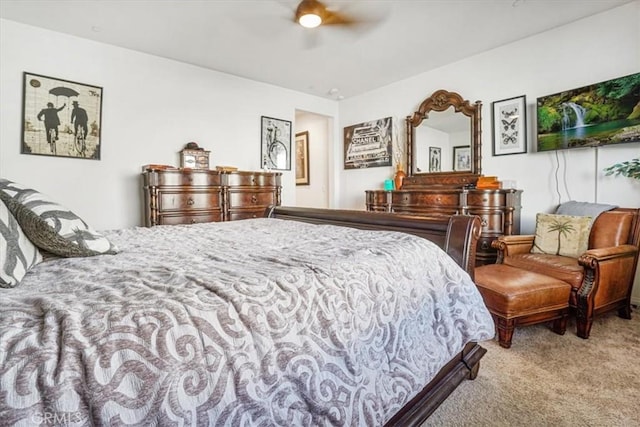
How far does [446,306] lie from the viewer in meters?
1.25

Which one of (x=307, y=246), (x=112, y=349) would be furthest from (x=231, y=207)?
(x=112, y=349)

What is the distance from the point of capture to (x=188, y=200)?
348 centimetres

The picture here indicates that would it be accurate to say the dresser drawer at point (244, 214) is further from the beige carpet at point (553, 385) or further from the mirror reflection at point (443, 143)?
the beige carpet at point (553, 385)

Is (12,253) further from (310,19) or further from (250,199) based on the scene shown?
(250,199)

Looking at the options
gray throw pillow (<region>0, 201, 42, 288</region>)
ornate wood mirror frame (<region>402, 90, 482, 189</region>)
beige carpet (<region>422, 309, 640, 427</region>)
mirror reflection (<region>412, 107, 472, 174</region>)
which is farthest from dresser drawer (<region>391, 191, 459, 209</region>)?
gray throw pillow (<region>0, 201, 42, 288</region>)

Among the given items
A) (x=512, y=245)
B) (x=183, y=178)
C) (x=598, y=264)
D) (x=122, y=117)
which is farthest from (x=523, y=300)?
(x=122, y=117)

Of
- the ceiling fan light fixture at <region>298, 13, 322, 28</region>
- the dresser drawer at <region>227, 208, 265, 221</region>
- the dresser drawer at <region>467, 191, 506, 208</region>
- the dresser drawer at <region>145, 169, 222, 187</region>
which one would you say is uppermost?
the ceiling fan light fixture at <region>298, 13, 322, 28</region>

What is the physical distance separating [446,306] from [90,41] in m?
4.28

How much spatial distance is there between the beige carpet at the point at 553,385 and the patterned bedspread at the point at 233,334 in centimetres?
44

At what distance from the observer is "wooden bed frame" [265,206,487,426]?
120cm

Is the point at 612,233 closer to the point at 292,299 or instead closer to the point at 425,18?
the point at 425,18

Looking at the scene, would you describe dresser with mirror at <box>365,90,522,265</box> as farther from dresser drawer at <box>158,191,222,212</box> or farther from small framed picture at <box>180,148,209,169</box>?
small framed picture at <box>180,148,209,169</box>

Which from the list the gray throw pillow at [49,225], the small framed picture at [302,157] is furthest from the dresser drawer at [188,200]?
the small framed picture at [302,157]

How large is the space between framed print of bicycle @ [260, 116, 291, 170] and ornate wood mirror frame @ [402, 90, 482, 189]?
6.33ft
